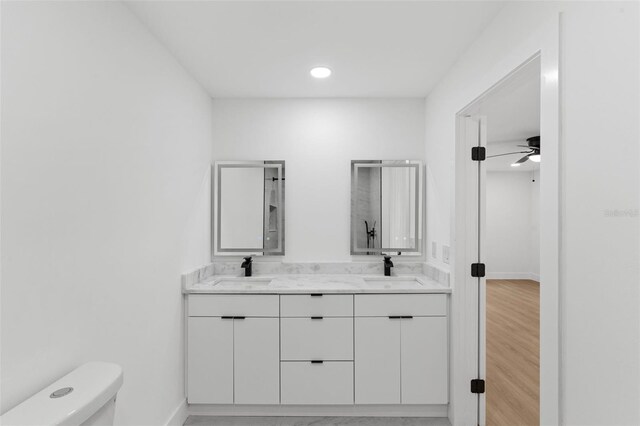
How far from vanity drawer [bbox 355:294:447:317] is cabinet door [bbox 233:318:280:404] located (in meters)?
0.62

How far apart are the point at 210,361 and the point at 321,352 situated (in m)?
0.77

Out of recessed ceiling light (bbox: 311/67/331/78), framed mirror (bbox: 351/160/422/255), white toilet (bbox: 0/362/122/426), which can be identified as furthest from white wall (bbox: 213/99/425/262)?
white toilet (bbox: 0/362/122/426)

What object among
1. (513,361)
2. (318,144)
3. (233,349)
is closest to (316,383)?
(233,349)

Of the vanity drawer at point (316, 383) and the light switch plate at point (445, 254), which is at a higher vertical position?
the light switch plate at point (445, 254)

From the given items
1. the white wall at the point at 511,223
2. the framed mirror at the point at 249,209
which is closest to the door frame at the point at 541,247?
the framed mirror at the point at 249,209

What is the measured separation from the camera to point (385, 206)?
2719 mm

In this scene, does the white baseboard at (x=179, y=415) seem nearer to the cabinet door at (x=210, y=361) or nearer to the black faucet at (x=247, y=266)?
the cabinet door at (x=210, y=361)

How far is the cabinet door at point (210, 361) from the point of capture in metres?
2.18

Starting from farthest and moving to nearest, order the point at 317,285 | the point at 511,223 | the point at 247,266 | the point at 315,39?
the point at 511,223 → the point at 247,266 → the point at 317,285 → the point at 315,39

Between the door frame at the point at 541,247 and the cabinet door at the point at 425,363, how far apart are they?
0.09 metres

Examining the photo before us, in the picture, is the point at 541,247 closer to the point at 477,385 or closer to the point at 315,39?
the point at 477,385

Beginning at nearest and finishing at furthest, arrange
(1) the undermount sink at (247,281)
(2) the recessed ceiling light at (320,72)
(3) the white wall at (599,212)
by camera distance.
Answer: (3) the white wall at (599,212) < (2) the recessed ceiling light at (320,72) < (1) the undermount sink at (247,281)

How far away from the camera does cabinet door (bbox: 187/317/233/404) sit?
218 centimetres

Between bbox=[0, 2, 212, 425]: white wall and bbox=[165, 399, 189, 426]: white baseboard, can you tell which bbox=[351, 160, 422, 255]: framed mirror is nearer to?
bbox=[0, 2, 212, 425]: white wall
